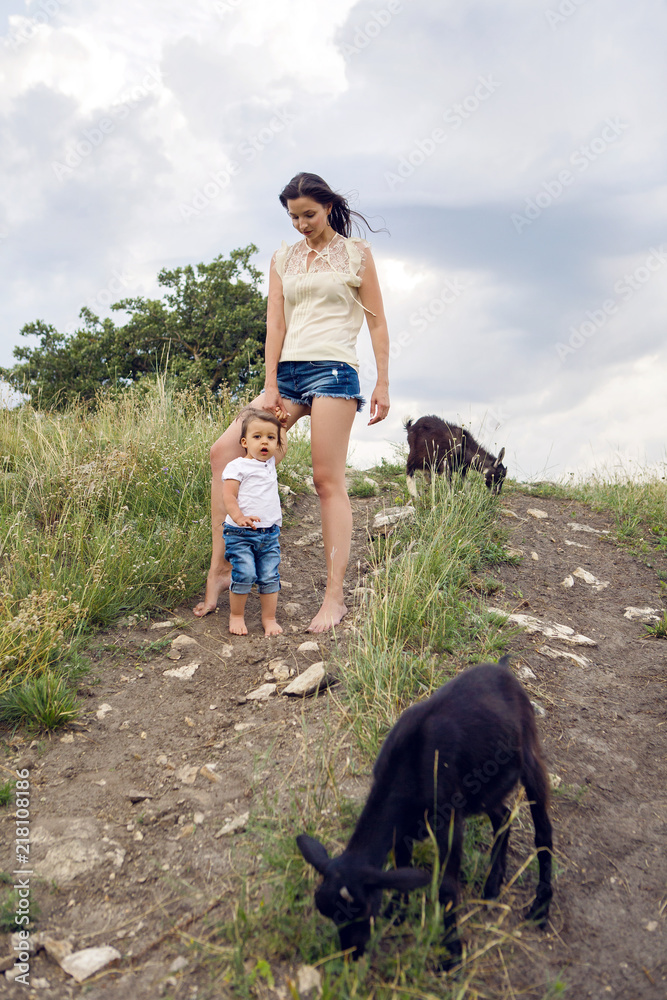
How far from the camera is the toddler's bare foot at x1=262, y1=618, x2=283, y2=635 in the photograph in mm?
4488

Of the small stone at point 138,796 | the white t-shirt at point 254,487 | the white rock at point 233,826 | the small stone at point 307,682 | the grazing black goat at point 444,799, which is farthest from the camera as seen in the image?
the white t-shirt at point 254,487

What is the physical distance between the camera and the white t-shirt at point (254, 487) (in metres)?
4.34

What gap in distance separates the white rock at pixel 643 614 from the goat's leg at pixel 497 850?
11.4 feet

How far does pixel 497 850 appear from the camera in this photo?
2.39 m

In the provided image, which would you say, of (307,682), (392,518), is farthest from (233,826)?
(392,518)

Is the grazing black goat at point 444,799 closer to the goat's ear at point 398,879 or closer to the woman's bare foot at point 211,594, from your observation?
the goat's ear at point 398,879

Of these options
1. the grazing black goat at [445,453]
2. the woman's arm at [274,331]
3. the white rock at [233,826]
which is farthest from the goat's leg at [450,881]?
the grazing black goat at [445,453]

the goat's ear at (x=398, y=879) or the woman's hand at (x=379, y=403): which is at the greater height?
the woman's hand at (x=379, y=403)

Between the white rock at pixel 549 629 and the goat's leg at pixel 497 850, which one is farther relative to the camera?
the white rock at pixel 549 629

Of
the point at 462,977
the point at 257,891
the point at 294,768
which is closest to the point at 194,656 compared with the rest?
the point at 294,768

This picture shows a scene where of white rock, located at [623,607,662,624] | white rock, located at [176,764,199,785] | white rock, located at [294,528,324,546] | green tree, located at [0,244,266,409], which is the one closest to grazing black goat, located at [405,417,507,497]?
white rock, located at [294,528,324,546]

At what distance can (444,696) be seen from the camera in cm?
237

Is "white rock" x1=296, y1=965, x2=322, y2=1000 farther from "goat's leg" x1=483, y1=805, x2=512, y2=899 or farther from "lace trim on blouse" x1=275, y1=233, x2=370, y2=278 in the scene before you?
"lace trim on blouse" x1=275, y1=233, x2=370, y2=278

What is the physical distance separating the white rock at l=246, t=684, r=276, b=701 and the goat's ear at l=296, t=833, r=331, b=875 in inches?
68.0
